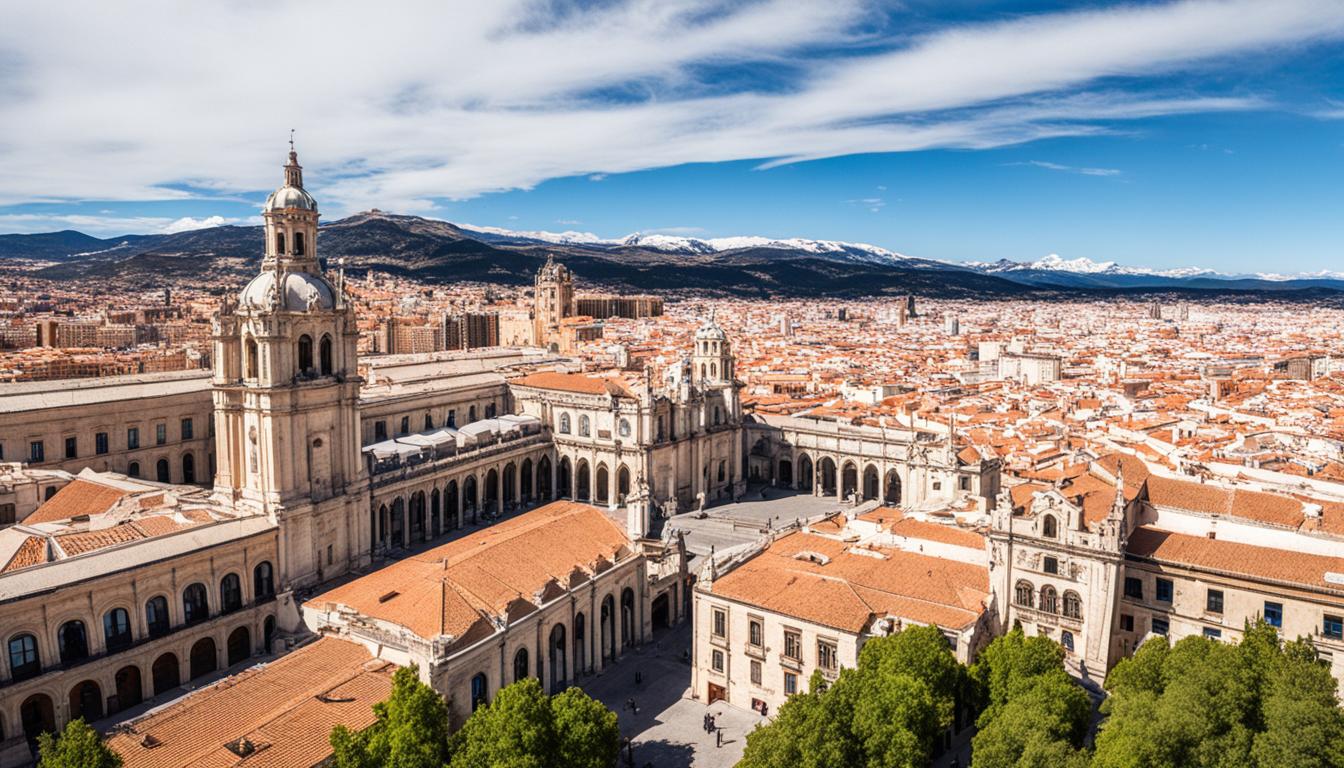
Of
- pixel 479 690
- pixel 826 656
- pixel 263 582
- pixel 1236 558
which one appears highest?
pixel 1236 558

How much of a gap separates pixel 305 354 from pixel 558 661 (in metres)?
20.2

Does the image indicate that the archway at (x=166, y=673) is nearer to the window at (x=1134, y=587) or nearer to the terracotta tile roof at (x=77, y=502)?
the terracotta tile roof at (x=77, y=502)

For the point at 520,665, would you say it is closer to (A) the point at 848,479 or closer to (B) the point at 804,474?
(A) the point at 848,479

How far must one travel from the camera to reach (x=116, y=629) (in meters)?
34.6

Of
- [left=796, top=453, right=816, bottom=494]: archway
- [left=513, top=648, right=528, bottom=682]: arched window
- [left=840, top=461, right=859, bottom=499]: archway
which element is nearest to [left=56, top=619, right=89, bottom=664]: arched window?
[left=513, top=648, right=528, bottom=682]: arched window

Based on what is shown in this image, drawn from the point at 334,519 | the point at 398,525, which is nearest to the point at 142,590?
the point at 334,519

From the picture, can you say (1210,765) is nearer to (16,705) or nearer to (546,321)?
(16,705)

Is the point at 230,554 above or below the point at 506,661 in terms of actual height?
above

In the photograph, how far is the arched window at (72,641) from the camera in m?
32.8

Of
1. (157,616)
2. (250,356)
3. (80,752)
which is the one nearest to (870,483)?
(250,356)

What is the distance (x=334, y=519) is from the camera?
153 ft

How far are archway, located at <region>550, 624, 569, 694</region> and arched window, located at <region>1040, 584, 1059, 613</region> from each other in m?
19.7

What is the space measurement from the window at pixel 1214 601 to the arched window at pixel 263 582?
3942cm

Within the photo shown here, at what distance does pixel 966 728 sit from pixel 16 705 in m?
33.7
